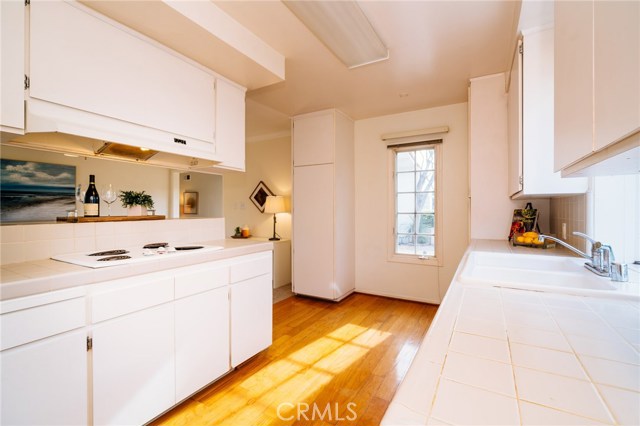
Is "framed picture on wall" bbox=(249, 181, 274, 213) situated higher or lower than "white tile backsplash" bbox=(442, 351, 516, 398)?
higher

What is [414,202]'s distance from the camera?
12.2 feet

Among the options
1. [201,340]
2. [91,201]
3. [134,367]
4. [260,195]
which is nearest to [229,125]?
[91,201]

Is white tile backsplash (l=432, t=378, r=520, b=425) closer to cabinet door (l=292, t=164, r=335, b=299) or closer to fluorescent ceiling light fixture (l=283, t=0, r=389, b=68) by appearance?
fluorescent ceiling light fixture (l=283, t=0, r=389, b=68)

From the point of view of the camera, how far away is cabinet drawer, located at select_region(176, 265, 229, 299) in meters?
1.64

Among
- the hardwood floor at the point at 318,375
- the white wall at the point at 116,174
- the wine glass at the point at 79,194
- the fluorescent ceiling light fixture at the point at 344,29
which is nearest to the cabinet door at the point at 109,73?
the white wall at the point at 116,174

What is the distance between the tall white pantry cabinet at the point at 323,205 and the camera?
358 cm

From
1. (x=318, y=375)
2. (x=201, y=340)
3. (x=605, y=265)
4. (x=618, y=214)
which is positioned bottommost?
(x=318, y=375)

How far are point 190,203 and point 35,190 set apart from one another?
92cm

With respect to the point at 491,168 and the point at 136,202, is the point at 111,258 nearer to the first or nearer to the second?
the point at 136,202

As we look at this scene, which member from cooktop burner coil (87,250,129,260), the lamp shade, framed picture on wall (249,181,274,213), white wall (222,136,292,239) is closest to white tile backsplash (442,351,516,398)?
cooktop burner coil (87,250,129,260)

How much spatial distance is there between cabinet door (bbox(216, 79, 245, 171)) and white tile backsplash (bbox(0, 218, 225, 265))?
584mm

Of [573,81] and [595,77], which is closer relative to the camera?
[595,77]

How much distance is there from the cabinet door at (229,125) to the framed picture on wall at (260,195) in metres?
2.59

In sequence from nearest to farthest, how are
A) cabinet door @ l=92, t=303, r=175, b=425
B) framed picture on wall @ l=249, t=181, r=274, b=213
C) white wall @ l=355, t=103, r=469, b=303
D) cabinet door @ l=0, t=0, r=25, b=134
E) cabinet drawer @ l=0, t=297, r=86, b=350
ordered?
cabinet drawer @ l=0, t=297, r=86, b=350 → cabinet door @ l=0, t=0, r=25, b=134 → cabinet door @ l=92, t=303, r=175, b=425 → white wall @ l=355, t=103, r=469, b=303 → framed picture on wall @ l=249, t=181, r=274, b=213
